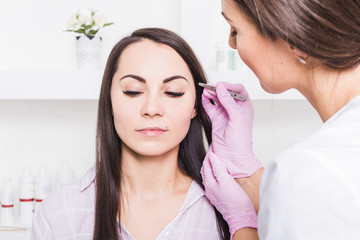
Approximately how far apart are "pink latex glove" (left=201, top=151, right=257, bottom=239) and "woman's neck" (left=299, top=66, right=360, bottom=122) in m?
0.45

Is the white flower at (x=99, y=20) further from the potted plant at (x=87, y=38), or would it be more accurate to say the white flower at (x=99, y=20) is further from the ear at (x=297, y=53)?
the ear at (x=297, y=53)

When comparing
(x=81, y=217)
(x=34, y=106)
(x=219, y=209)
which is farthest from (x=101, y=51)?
(x=219, y=209)

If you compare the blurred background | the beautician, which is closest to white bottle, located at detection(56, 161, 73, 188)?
the blurred background

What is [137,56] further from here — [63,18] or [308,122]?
[308,122]

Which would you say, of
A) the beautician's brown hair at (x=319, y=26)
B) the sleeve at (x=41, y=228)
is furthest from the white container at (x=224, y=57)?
the beautician's brown hair at (x=319, y=26)

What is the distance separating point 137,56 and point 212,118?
1.04 feet

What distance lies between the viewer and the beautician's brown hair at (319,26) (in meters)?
0.77

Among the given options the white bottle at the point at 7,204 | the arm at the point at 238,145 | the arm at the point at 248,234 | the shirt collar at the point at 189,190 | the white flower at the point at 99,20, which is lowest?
the white bottle at the point at 7,204

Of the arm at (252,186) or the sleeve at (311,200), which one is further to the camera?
the arm at (252,186)

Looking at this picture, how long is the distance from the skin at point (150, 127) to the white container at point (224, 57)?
0.52m

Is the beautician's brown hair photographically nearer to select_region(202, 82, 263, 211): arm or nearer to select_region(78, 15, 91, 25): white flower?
select_region(202, 82, 263, 211): arm

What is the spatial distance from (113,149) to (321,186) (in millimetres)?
844

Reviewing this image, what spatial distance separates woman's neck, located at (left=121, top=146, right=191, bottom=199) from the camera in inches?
54.7

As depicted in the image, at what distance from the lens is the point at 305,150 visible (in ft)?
2.39
